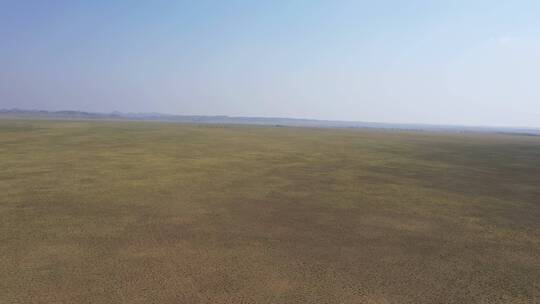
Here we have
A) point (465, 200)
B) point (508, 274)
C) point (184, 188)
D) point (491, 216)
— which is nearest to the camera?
point (508, 274)

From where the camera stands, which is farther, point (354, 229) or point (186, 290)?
point (354, 229)

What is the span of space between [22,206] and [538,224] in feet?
47.4

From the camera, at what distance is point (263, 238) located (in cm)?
904

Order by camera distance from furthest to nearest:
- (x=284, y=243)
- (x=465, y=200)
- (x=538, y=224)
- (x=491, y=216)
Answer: (x=465, y=200) → (x=491, y=216) → (x=538, y=224) → (x=284, y=243)

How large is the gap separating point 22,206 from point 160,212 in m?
4.06

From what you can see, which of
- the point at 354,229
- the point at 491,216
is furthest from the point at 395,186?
the point at 354,229

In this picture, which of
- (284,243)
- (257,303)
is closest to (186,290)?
(257,303)

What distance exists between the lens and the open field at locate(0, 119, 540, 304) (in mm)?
6488

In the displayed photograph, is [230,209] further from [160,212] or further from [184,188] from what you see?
[184,188]

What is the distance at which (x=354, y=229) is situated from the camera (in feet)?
32.2

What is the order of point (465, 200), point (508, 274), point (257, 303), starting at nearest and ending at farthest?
point (257, 303) < point (508, 274) < point (465, 200)

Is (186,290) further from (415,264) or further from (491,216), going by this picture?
(491,216)

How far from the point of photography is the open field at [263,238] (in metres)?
6.49

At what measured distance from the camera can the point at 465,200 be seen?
13.4 metres
